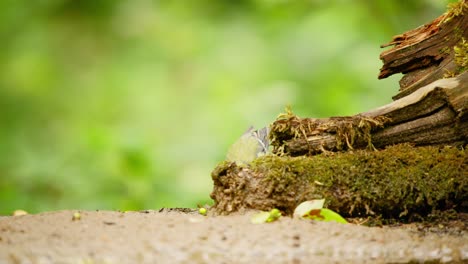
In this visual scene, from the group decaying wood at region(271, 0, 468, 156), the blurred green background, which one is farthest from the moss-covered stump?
the blurred green background

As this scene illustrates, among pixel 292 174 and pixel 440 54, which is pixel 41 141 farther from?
pixel 440 54

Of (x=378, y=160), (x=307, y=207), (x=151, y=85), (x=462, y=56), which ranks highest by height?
(x=151, y=85)

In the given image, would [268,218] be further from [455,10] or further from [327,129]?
[455,10]

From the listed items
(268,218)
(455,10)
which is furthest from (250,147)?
(455,10)

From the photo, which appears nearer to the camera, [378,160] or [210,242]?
[210,242]

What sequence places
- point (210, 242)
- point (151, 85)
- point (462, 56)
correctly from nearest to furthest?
point (210, 242)
point (462, 56)
point (151, 85)

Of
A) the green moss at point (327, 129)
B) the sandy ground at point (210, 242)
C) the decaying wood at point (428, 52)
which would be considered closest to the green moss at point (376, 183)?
the green moss at point (327, 129)

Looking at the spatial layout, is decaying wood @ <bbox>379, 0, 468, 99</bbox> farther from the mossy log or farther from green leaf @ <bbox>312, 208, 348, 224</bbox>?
green leaf @ <bbox>312, 208, 348, 224</bbox>
